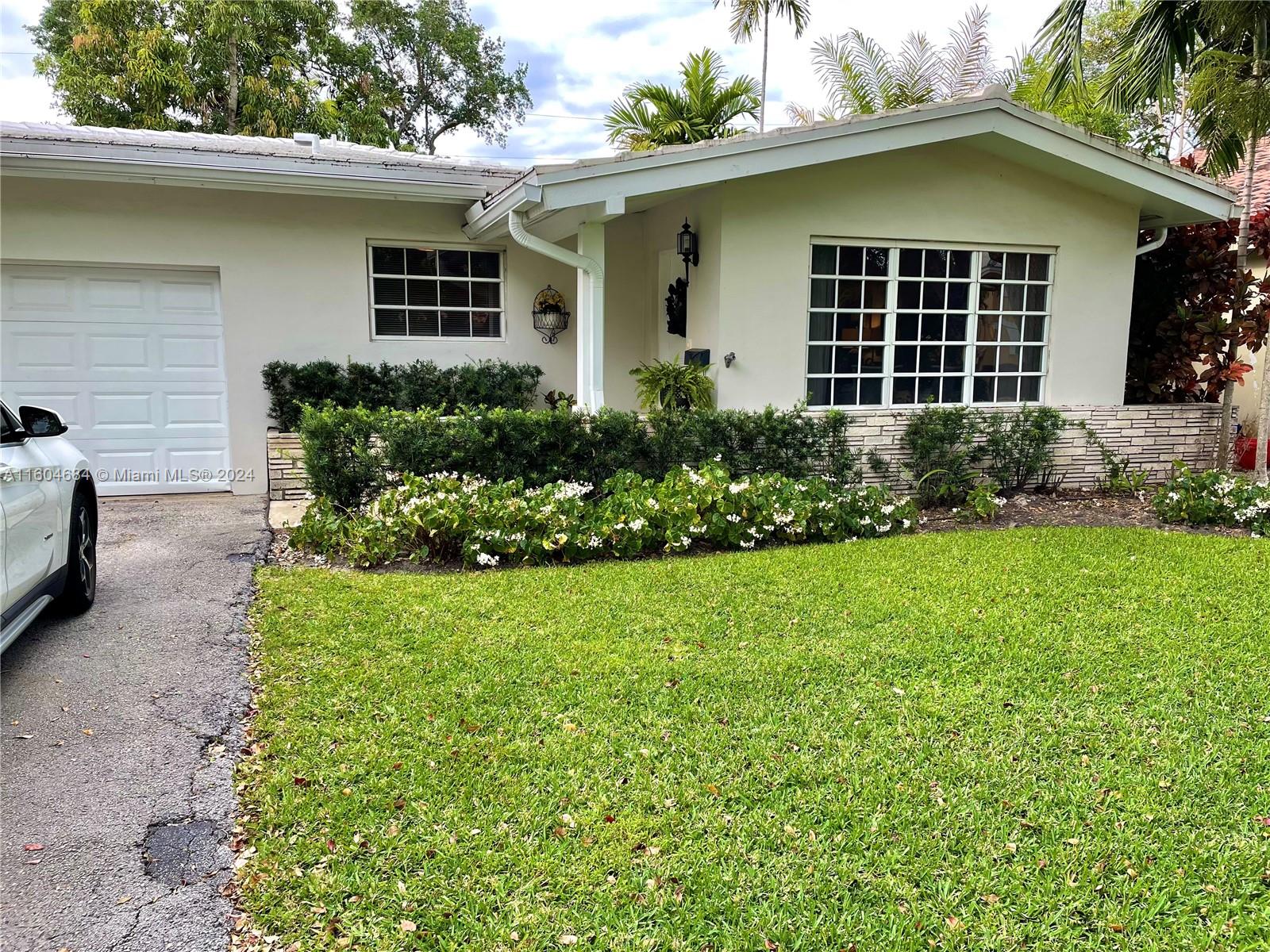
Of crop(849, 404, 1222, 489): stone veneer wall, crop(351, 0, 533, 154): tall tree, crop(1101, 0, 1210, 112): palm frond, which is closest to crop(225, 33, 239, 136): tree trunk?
crop(351, 0, 533, 154): tall tree

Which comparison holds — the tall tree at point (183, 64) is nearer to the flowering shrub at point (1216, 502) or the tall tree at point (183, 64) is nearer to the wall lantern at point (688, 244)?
the wall lantern at point (688, 244)

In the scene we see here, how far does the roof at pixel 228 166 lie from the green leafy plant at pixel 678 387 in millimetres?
2448

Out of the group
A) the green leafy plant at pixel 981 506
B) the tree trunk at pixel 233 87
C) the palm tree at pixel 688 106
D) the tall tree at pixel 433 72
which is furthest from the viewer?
the tall tree at pixel 433 72

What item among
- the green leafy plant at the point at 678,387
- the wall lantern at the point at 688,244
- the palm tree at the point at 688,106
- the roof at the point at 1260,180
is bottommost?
the green leafy plant at the point at 678,387

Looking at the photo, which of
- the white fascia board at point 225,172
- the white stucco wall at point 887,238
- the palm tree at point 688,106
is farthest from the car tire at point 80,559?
the palm tree at point 688,106

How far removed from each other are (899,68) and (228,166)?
10.3 metres

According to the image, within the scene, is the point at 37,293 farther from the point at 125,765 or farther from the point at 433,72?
the point at 433,72

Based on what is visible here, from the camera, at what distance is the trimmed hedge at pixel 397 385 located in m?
8.51

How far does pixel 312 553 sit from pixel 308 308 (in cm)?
322

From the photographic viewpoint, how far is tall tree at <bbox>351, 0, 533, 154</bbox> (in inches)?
984

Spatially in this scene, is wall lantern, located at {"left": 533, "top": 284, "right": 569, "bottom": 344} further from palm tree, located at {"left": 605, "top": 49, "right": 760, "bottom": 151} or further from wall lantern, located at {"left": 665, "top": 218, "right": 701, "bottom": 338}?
palm tree, located at {"left": 605, "top": 49, "right": 760, "bottom": 151}

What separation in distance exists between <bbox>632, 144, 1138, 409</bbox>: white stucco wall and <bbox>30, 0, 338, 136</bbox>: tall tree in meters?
15.2

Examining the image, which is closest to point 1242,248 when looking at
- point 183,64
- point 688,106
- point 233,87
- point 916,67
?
point 916,67

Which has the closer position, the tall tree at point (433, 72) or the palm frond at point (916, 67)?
the palm frond at point (916, 67)
